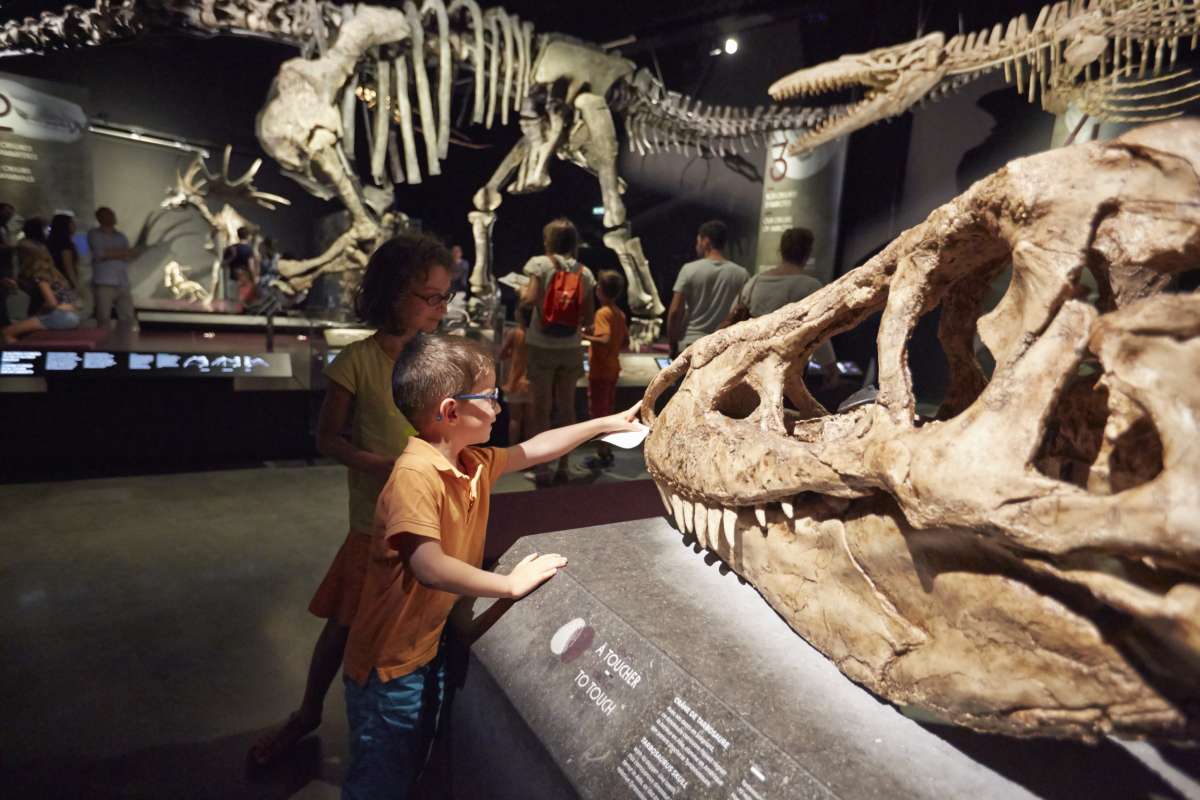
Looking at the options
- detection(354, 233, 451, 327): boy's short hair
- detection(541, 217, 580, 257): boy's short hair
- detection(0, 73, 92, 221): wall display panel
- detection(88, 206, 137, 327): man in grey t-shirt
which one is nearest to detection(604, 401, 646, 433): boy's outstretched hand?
detection(354, 233, 451, 327): boy's short hair

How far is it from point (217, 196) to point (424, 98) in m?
5.75

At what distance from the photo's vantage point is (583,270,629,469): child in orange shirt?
4.84m

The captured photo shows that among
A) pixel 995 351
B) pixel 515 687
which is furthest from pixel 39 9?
pixel 995 351

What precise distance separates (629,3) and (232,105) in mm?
5440

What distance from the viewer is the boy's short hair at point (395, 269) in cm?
196

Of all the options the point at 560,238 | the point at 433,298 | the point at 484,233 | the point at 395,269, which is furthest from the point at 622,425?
the point at 484,233

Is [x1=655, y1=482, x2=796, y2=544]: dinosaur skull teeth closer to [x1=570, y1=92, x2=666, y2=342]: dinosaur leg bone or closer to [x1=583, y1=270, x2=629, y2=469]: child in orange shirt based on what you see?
[x1=583, y1=270, x2=629, y2=469]: child in orange shirt

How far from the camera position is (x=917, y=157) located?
6266mm

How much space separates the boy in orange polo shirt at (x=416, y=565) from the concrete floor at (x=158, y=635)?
26.8 inches

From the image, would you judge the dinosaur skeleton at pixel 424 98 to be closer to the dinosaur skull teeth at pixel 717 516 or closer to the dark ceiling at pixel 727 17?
the dark ceiling at pixel 727 17

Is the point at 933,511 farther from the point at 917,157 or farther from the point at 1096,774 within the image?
the point at 917,157

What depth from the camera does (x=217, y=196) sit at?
1020 centimetres

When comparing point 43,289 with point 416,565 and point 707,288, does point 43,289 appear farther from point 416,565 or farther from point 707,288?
point 416,565

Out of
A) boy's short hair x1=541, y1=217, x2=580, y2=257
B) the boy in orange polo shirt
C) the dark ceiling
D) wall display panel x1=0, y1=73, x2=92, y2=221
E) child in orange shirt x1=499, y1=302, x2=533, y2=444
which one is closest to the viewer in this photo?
the boy in orange polo shirt
